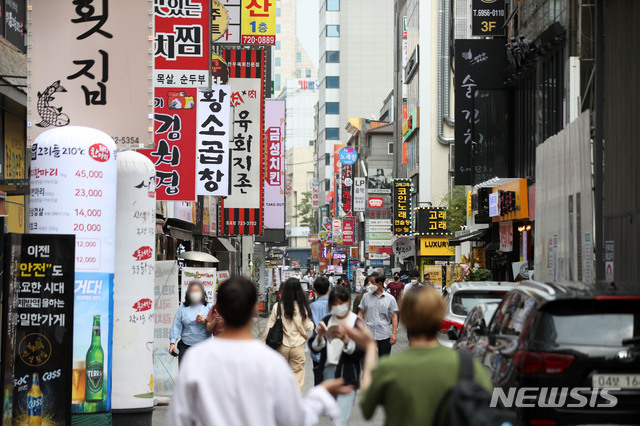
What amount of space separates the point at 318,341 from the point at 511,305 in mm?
1853

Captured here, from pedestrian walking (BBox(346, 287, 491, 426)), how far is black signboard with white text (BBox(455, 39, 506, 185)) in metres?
27.7

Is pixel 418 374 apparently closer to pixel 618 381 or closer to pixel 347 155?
pixel 618 381

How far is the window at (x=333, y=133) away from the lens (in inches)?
5131

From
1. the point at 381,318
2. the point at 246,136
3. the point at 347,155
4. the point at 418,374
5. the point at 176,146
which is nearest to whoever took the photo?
the point at 418,374

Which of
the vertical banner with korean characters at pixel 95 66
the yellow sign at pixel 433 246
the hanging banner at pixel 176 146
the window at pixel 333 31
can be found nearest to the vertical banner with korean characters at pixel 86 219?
the vertical banner with korean characters at pixel 95 66

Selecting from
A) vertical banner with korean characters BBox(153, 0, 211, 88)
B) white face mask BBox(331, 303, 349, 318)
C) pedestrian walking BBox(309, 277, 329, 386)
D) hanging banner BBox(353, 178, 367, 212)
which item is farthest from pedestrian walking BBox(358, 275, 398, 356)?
hanging banner BBox(353, 178, 367, 212)

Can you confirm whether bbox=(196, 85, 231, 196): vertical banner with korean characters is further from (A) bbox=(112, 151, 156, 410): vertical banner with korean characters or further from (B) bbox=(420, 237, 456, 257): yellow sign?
(B) bbox=(420, 237, 456, 257): yellow sign

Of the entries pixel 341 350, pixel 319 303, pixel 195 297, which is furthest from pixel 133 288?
pixel 341 350

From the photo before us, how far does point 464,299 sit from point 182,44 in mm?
5692

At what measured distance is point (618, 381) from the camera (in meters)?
6.79

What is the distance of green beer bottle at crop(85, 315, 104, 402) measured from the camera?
380 inches

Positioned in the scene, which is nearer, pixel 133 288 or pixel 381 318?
pixel 133 288

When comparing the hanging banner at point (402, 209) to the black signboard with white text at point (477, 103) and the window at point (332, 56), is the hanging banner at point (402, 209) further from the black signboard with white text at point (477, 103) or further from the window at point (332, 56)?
the window at point (332, 56)

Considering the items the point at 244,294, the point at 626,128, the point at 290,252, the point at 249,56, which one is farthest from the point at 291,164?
the point at 244,294
